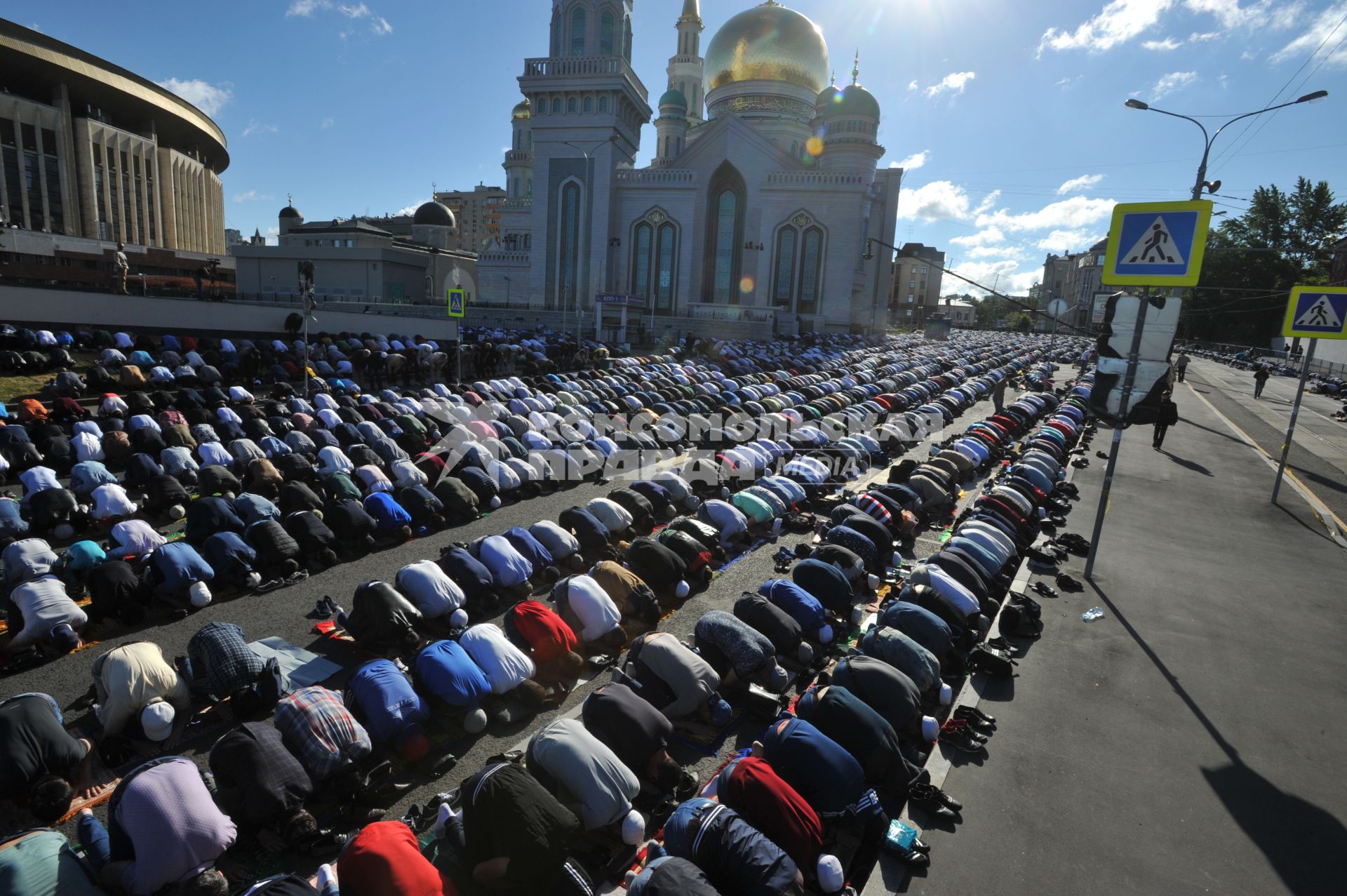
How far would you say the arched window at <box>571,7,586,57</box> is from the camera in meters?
52.5

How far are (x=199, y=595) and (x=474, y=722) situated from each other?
502cm

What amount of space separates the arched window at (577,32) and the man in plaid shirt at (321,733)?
57.4 m

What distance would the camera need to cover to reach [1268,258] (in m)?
65.4

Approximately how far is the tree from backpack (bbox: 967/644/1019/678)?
2921 inches

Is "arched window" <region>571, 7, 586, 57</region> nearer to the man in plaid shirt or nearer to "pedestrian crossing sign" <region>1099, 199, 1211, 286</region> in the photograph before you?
"pedestrian crossing sign" <region>1099, 199, 1211, 286</region>

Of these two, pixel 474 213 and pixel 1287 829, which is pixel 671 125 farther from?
pixel 474 213

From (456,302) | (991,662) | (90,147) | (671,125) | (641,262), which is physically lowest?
(991,662)

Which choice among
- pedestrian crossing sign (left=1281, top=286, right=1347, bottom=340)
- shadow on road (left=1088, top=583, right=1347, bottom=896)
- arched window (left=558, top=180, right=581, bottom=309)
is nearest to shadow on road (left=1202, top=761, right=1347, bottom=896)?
shadow on road (left=1088, top=583, right=1347, bottom=896)

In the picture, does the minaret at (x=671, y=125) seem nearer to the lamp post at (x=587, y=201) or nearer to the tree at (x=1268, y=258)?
the lamp post at (x=587, y=201)

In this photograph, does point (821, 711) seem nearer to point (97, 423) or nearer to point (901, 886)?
point (901, 886)

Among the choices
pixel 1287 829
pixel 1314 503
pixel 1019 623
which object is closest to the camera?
pixel 1287 829

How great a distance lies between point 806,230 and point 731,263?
6.88 m

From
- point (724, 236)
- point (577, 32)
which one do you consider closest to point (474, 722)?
point (724, 236)

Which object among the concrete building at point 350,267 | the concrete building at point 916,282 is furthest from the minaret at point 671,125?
the concrete building at point 916,282
